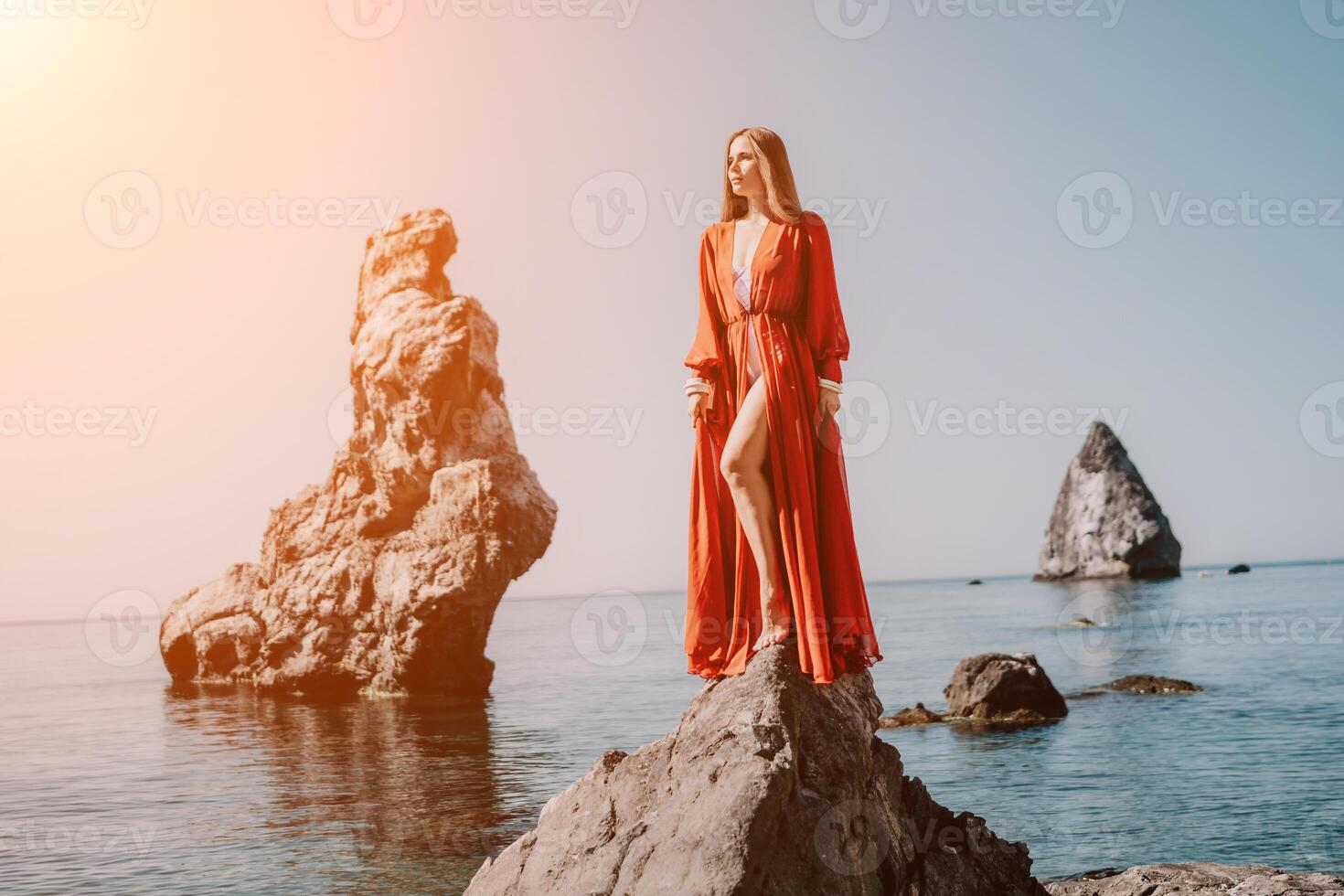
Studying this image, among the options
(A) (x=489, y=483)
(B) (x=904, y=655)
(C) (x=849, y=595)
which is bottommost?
(B) (x=904, y=655)

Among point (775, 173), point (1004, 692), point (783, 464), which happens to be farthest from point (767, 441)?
point (1004, 692)

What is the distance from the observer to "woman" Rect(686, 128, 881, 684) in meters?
6.65

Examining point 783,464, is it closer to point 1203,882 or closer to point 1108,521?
point 1203,882

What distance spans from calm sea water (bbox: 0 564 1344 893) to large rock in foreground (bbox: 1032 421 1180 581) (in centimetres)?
5717

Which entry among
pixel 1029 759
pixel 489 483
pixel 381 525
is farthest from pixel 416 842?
pixel 381 525

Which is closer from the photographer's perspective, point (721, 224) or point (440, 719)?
point (721, 224)

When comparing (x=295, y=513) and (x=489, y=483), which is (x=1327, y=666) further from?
(x=295, y=513)

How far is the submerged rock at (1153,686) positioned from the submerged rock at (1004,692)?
734 cm

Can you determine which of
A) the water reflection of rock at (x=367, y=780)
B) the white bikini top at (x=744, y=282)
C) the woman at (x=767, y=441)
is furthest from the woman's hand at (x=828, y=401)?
the water reflection of rock at (x=367, y=780)

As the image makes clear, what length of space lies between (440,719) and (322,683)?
775 cm

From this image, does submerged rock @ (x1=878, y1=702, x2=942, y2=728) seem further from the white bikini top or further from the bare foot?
the white bikini top

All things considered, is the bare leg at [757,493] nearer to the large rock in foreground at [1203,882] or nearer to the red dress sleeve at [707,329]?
the red dress sleeve at [707,329]

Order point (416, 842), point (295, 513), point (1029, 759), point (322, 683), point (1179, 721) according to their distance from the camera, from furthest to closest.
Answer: point (295, 513), point (322, 683), point (1179, 721), point (1029, 759), point (416, 842)

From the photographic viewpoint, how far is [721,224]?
717 cm
